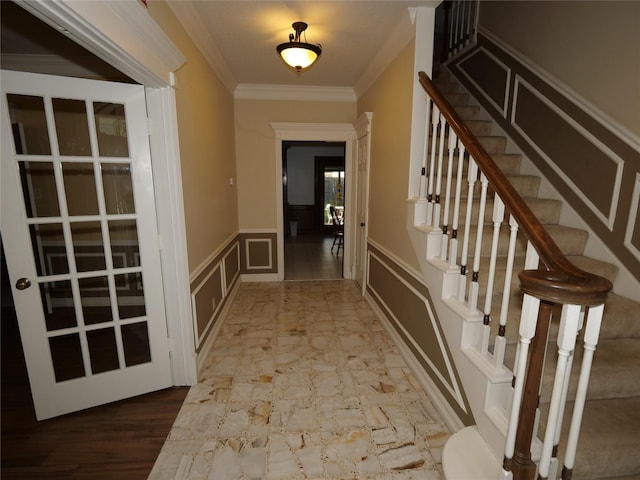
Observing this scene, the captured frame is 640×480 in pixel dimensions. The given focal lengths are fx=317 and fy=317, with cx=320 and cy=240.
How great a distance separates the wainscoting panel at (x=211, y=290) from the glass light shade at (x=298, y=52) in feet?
6.57

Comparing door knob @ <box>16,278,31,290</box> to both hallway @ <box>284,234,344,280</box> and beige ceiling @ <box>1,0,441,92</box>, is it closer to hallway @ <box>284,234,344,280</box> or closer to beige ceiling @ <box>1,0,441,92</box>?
beige ceiling @ <box>1,0,441,92</box>

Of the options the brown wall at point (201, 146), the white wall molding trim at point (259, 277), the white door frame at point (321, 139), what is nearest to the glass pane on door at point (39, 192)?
the brown wall at point (201, 146)

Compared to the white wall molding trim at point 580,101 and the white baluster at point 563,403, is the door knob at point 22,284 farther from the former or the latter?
the white wall molding trim at point 580,101

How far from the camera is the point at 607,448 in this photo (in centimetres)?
140

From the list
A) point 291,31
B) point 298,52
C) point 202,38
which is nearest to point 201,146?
point 202,38

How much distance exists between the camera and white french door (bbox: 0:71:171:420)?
1872 millimetres

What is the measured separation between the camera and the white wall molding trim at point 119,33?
1207 mm

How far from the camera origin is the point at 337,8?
2494mm

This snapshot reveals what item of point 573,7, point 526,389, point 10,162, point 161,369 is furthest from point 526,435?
point 573,7

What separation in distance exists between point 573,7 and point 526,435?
2.98m

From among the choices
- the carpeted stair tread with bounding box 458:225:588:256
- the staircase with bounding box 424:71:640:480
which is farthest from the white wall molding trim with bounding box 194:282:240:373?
the carpeted stair tread with bounding box 458:225:588:256

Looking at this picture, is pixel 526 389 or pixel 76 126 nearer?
pixel 526 389

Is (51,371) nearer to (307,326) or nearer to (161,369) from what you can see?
(161,369)

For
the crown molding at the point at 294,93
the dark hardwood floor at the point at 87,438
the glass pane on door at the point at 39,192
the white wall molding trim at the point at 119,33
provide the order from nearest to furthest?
the white wall molding trim at the point at 119,33 < the dark hardwood floor at the point at 87,438 < the glass pane on door at the point at 39,192 < the crown molding at the point at 294,93
